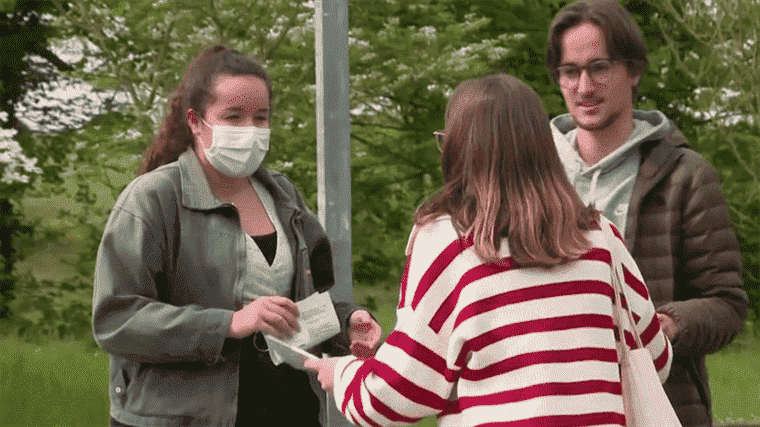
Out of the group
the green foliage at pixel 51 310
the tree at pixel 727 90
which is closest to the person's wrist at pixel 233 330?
the green foliage at pixel 51 310

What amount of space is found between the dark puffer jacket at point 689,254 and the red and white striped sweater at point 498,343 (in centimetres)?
78

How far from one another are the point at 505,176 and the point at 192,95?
4.19 ft

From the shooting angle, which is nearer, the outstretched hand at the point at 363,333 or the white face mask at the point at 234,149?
the white face mask at the point at 234,149

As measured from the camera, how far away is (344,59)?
160 inches

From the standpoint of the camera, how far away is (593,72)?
2.86 m

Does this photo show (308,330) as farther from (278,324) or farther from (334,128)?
(334,128)

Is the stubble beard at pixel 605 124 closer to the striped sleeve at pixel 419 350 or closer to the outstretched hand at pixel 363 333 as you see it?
the outstretched hand at pixel 363 333

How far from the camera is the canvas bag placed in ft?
6.52

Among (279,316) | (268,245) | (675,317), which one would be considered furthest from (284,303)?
(675,317)

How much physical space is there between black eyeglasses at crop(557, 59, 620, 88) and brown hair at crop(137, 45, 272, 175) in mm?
970

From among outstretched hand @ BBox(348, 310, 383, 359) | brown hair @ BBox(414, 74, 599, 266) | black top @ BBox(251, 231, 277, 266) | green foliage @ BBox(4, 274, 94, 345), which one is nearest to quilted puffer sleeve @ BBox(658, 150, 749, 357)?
brown hair @ BBox(414, 74, 599, 266)

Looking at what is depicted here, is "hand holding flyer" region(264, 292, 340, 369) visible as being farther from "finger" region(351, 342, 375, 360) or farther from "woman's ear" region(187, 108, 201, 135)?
"woman's ear" region(187, 108, 201, 135)

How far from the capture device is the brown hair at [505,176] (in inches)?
76.8

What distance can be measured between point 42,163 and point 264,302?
5703 mm
